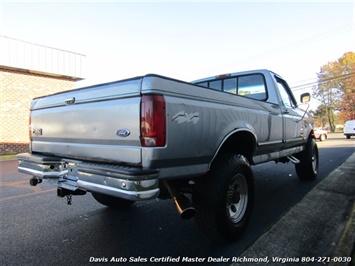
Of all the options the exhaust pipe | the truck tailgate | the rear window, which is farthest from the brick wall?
the exhaust pipe

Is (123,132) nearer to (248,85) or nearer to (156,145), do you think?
(156,145)

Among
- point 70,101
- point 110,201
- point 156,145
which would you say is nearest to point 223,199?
point 156,145

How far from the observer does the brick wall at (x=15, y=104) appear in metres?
14.0

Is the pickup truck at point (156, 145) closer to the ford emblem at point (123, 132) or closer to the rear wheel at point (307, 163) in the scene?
the ford emblem at point (123, 132)

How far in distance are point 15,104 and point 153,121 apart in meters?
15.1

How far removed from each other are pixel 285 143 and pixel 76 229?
137 inches

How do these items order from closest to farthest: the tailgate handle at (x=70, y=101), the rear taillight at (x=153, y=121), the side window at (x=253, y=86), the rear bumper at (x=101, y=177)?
1. the rear bumper at (x=101, y=177)
2. the rear taillight at (x=153, y=121)
3. the tailgate handle at (x=70, y=101)
4. the side window at (x=253, y=86)

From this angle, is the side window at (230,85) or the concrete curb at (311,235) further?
the side window at (230,85)

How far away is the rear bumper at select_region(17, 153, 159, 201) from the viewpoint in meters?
2.00

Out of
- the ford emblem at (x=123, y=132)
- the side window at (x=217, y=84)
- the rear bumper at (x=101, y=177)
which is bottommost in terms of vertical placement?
the rear bumper at (x=101, y=177)

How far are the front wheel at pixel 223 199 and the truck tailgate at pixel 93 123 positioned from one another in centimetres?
83

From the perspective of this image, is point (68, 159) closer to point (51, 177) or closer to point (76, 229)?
point (51, 177)

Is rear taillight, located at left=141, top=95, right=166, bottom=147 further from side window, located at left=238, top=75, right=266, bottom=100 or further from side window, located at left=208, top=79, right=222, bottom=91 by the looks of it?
side window, located at left=208, top=79, right=222, bottom=91

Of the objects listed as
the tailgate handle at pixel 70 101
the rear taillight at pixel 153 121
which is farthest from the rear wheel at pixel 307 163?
the tailgate handle at pixel 70 101
